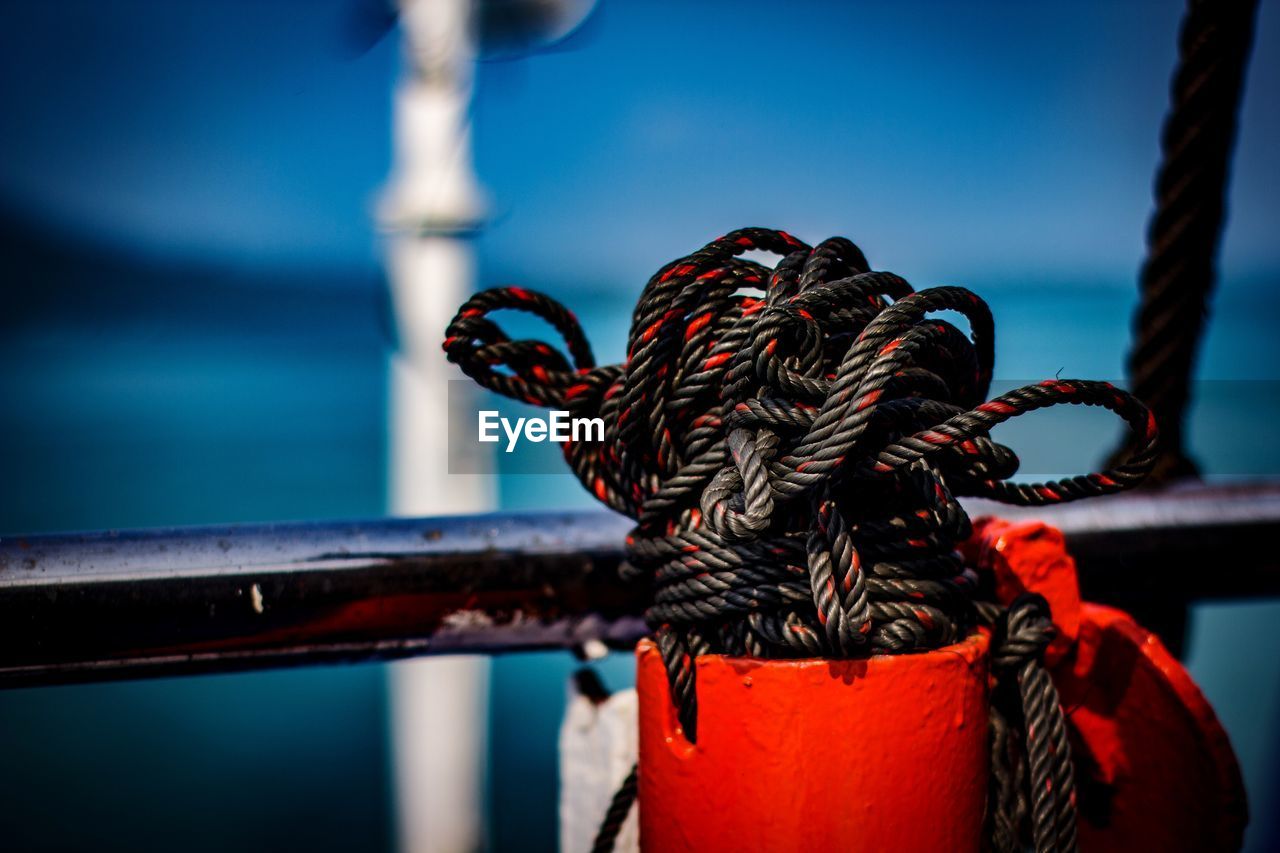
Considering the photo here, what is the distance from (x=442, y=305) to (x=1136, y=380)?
111 inches

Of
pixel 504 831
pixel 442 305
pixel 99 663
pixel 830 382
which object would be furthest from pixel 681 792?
pixel 504 831

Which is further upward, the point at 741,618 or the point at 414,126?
the point at 414,126

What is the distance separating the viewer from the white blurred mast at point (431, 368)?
3336mm

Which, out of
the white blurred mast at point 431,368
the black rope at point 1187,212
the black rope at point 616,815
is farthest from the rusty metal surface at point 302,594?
the white blurred mast at point 431,368

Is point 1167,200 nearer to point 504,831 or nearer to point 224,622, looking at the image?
point 224,622

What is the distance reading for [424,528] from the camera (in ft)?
2.85

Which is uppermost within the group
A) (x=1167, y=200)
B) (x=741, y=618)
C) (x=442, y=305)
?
(x=442, y=305)

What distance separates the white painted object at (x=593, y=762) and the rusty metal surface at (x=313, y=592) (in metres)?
0.08

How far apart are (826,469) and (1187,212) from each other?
88 centimetres

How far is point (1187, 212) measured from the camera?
3.57 ft

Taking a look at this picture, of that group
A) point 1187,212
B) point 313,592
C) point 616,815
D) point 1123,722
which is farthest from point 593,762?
point 1187,212

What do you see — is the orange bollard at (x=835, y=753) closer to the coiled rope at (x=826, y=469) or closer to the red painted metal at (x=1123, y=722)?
the coiled rope at (x=826, y=469)

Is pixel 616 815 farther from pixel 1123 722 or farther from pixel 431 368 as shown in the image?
pixel 431 368

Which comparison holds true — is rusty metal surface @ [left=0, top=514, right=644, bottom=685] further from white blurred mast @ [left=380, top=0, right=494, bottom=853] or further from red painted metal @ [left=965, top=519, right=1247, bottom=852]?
white blurred mast @ [left=380, top=0, right=494, bottom=853]
